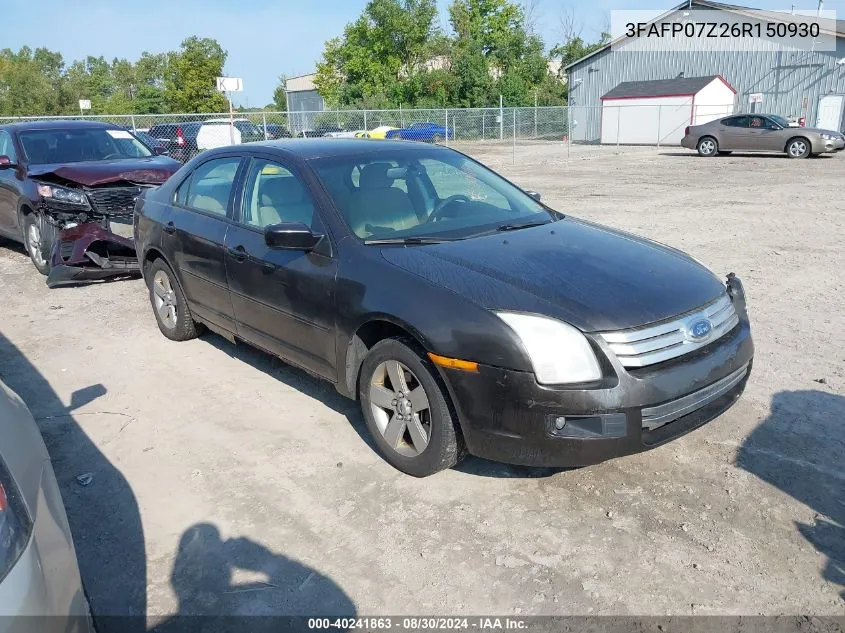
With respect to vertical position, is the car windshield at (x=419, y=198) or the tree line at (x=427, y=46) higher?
the tree line at (x=427, y=46)

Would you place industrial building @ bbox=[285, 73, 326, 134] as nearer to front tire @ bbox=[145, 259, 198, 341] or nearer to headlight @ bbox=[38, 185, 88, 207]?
headlight @ bbox=[38, 185, 88, 207]

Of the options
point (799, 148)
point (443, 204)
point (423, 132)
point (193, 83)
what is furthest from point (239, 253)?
point (193, 83)

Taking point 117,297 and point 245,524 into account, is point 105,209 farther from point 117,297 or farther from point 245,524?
point 245,524

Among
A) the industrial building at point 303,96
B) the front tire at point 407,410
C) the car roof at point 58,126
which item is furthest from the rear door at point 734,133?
the industrial building at point 303,96

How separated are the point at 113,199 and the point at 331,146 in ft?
14.1

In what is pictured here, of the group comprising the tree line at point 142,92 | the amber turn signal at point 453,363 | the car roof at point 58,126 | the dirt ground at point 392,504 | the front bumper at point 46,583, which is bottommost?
the dirt ground at point 392,504

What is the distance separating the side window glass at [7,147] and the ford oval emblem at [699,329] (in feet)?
27.9

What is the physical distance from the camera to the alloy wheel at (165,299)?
18.9ft

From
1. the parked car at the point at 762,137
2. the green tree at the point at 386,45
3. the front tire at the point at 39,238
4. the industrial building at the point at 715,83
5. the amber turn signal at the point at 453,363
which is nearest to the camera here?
the amber turn signal at the point at 453,363

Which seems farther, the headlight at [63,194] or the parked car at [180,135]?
the parked car at [180,135]

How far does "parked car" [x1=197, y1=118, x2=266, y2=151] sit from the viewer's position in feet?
71.9

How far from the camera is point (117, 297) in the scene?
7.45 metres

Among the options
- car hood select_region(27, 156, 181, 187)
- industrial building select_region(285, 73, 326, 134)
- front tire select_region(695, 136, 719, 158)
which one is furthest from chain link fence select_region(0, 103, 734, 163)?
industrial building select_region(285, 73, 326, 134)

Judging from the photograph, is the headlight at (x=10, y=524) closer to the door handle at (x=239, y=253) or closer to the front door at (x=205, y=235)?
the door handle at (x=239, y=253)
